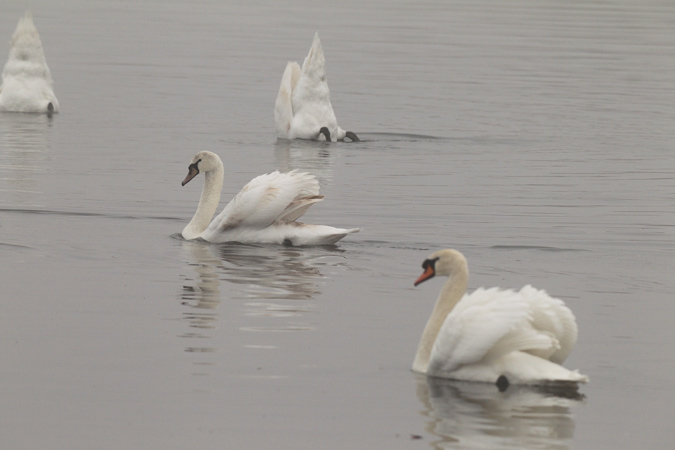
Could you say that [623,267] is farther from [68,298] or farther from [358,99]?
[358,99]

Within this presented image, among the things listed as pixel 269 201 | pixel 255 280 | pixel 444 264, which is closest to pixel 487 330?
pixel 444 264

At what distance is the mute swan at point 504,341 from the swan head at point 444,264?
34 centimetres

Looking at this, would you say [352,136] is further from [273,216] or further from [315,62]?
[273,216]

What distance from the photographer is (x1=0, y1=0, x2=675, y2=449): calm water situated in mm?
8586

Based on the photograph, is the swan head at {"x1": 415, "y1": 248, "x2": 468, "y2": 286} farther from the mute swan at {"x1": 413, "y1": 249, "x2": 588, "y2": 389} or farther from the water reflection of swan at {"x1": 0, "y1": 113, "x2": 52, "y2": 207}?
the water reflection of swan at {"x1": 0, "y1": 113, "x2": 52, "y2": 207}

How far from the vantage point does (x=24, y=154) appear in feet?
65.2

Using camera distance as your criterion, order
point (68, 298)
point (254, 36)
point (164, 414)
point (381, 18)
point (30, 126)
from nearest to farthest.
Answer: point (164, 414) < point (68, 298) < point (30, 126) < point (254, 36) < point (381, 18)

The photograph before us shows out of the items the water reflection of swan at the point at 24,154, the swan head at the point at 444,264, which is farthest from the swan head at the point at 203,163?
the swan head at the point at 444,264

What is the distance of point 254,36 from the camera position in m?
44.0

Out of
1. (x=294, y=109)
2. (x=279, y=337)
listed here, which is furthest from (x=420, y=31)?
(x=279, y=337)

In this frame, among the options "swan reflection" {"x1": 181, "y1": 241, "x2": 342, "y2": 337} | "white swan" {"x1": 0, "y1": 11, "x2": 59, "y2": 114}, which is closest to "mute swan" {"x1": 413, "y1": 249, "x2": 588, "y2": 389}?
"swan reflection" {"x1": 181, "y1": 241, "x2": 342, "y2": 337}

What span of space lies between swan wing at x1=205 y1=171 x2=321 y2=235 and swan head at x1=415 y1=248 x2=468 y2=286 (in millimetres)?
4251

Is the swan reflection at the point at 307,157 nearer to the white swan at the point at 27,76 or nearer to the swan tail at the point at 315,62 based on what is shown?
the swan tail at the point at 315,62

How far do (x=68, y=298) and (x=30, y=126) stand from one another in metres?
12.5
